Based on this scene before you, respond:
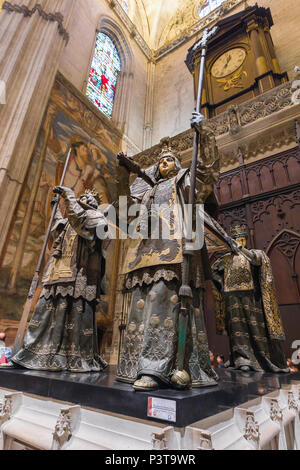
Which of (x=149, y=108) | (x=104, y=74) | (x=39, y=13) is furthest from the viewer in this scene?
(x=149, y=108)

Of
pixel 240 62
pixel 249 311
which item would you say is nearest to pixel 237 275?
pixel 249 311

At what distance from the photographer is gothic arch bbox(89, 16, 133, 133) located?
36.6ft

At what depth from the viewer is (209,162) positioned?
2150mm

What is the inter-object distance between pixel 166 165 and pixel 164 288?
123 cm

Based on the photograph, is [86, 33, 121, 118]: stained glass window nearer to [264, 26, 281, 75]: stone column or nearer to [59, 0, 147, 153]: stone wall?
[59, 0, 147, 153]: stone wall

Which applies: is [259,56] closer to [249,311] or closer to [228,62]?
[228,62]

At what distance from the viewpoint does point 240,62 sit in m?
9.55

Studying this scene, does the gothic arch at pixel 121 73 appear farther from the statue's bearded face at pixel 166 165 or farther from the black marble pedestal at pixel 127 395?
the black marble pedestal at pixel 127 395

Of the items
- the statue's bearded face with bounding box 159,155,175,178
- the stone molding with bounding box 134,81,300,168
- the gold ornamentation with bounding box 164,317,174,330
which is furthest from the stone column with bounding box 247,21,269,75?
the gold ornamentation with bounding box 164,317,174,330

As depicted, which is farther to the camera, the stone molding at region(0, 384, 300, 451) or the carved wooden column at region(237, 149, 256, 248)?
the carved wooden column at region(237, 149, 256, 248)
